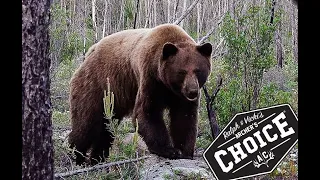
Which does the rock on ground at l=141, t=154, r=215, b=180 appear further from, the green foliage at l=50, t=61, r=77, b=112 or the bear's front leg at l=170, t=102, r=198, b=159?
the green foliage at l=50, t=61, r=77, b=112

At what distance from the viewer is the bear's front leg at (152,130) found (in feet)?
15.0

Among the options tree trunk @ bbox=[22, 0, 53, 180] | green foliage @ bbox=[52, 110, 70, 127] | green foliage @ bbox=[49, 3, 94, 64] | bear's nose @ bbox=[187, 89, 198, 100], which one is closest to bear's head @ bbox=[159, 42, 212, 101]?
bear's nose @ bbox=[187, 89, 198, 100]

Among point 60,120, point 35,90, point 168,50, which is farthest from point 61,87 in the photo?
point 35,90

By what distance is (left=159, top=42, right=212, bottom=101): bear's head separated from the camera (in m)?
4.39

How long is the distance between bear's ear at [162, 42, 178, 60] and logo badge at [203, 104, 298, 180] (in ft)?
4.30

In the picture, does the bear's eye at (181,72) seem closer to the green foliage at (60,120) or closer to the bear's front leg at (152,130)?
the bear's front leg at (152,130)

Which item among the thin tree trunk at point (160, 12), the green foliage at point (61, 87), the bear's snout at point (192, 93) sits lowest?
the green foliage at point (61, 87)

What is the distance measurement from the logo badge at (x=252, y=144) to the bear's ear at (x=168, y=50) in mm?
1310

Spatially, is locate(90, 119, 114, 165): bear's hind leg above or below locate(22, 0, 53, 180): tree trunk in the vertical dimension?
below

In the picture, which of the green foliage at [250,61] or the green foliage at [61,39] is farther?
the green foliage at [61,39]

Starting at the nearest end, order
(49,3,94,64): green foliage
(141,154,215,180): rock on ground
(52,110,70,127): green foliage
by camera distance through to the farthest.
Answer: (141,154,215,180): rock on ground, (52,110,70,127): green foliage, (49,3,94,64): green foliage

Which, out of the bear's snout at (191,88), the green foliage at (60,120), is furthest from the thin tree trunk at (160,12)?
the bear's snout at (191,88)
